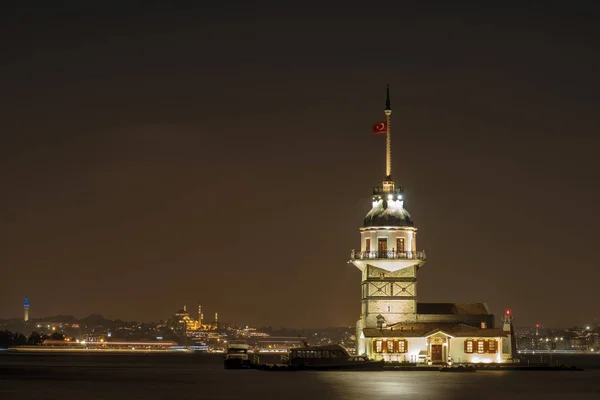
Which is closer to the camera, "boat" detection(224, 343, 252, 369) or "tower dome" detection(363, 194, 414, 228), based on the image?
"tower dome" detection(363, 194, 414, 228)

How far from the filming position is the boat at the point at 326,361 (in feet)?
347

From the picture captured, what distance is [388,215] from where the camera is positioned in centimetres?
10938

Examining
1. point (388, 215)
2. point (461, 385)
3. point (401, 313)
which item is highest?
point (388, 215)

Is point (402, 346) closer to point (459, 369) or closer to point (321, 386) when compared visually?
point (459, 369)

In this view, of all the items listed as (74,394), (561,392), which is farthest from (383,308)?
(74,394)

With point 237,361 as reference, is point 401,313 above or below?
above

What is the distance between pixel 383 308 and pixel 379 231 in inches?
274

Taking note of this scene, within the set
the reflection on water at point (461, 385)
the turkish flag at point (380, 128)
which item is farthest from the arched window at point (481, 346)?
the turkish flag at point (380, 128)

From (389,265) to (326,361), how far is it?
1069cm

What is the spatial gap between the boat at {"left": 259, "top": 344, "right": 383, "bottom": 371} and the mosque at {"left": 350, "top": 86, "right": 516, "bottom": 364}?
188 centimetres

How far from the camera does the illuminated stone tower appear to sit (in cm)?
10862

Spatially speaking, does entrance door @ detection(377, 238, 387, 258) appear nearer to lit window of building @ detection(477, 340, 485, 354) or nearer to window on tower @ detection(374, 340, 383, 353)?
window on tower @ detection(374, 340, 383, 353)

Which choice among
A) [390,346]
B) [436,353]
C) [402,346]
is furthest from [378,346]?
[436,353]

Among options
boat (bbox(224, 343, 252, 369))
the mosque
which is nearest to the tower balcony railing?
the mosque
